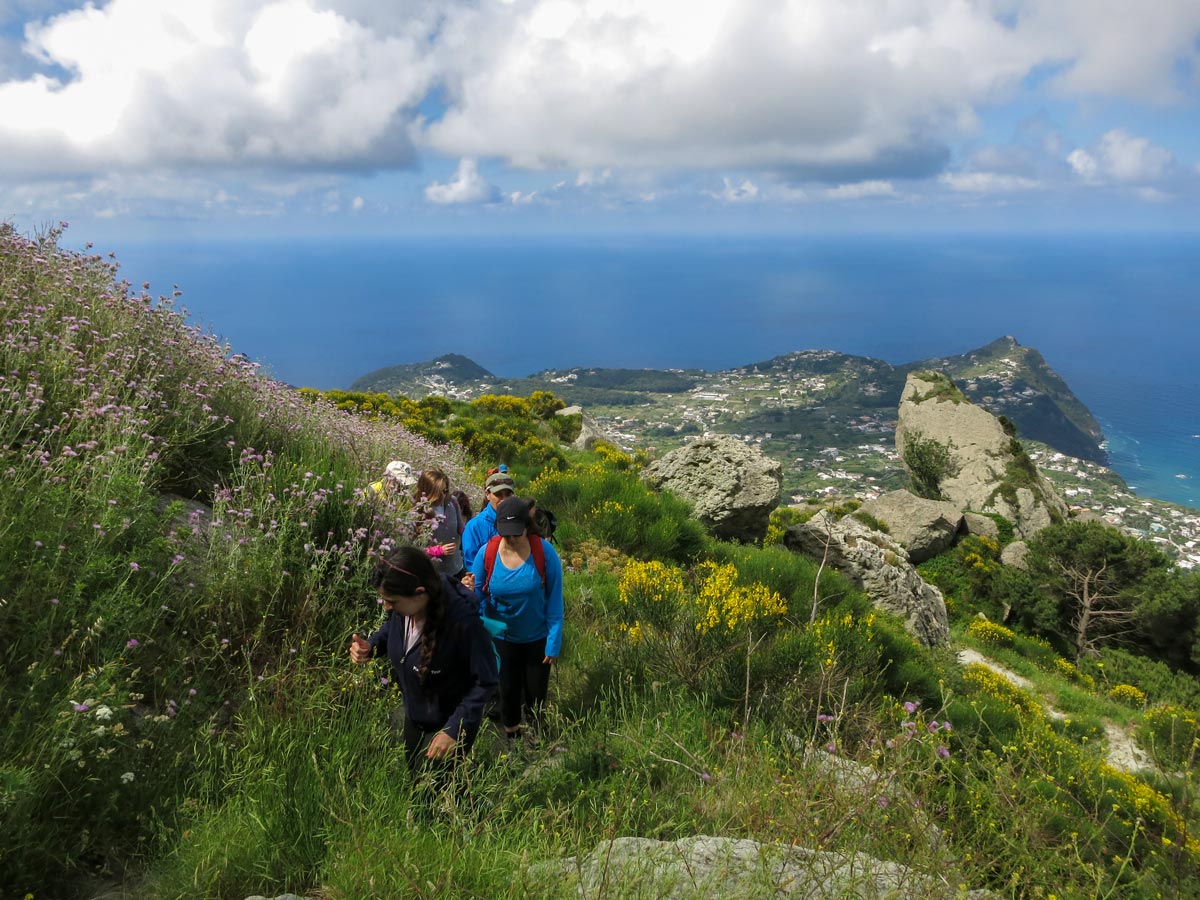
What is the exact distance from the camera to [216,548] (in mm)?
4184

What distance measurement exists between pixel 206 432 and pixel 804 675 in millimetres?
5673

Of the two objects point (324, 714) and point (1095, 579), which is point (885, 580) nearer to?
point (324, 714)

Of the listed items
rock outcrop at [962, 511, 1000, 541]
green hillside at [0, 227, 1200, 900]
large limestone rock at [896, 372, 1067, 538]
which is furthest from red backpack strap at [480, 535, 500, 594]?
large limestone rock at [896, 372, 1067, 538]

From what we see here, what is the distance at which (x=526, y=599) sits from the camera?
16.0ft

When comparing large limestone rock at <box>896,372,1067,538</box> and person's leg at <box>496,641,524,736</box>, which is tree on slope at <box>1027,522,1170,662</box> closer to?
large limestone rock at <box>896,372,1067,538</box>

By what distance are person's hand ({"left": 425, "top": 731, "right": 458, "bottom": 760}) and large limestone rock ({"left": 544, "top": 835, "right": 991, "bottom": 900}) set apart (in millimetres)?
861

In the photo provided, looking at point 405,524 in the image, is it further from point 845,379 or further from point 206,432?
point 845,379

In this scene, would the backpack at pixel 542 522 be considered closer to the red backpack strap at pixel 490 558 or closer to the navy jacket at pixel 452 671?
the red backpack strap at pixel 490 558

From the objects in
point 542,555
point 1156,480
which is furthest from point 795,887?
point 1156,480

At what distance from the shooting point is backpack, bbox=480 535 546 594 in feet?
16.2

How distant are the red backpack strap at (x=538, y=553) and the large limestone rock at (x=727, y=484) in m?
8.39

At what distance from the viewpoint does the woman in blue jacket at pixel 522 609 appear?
15.9ft

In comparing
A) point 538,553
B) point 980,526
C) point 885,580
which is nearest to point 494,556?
point 538,553

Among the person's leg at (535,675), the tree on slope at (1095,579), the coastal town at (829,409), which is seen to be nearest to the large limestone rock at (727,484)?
the person's leg at (535,675)
